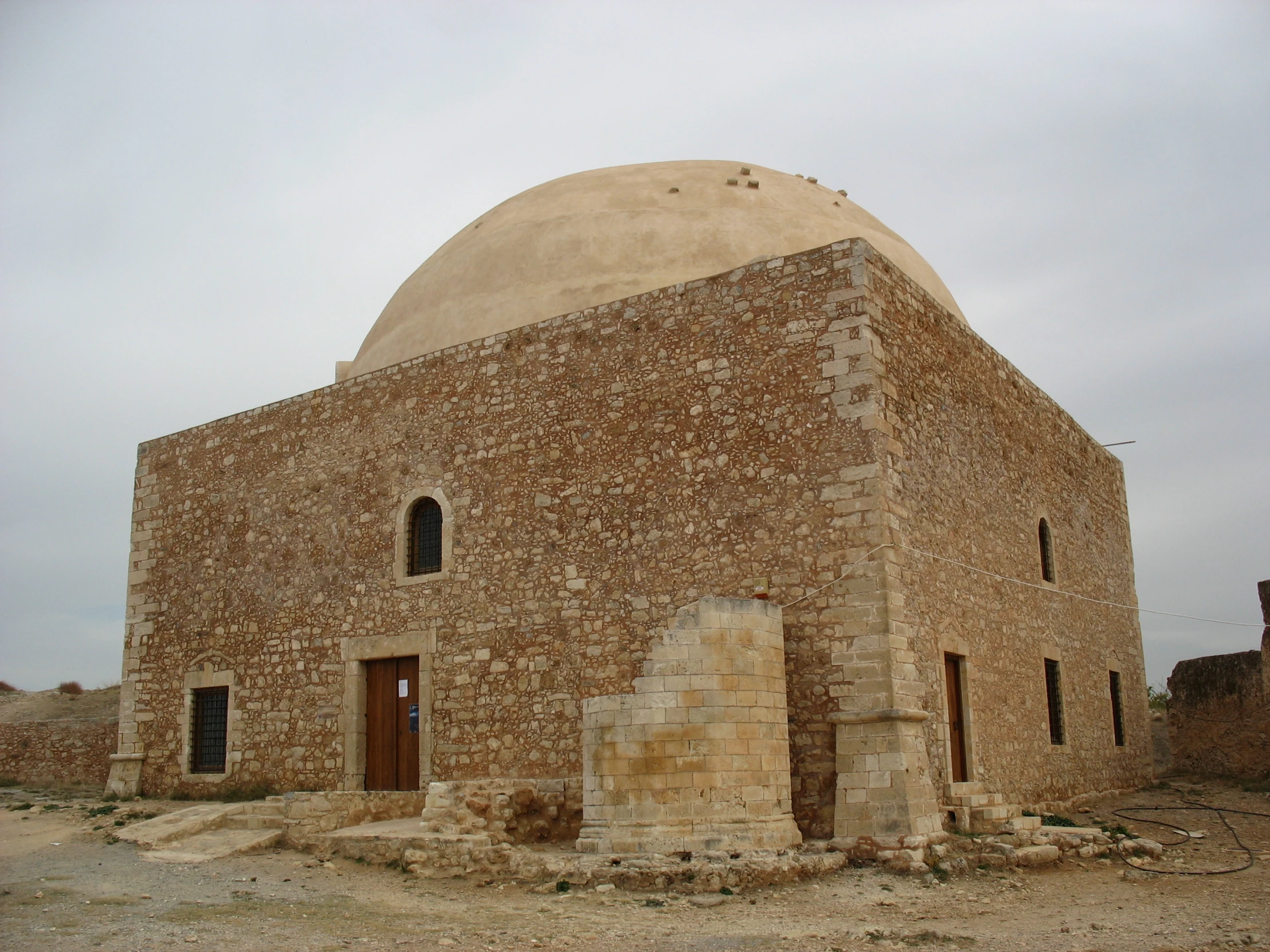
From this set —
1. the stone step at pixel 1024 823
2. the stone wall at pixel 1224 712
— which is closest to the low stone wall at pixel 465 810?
the stone step at pixel 1024 823

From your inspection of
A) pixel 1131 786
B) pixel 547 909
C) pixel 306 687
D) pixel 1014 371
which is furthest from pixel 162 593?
pixel 1131 786

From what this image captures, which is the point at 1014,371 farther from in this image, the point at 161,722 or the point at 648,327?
the point at 161,722

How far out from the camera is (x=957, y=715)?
34.6 feet

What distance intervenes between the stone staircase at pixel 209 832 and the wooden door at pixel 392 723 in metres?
1.21

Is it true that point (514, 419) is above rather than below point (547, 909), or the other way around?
above

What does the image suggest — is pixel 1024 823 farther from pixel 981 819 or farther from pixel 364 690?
pixel 364 690

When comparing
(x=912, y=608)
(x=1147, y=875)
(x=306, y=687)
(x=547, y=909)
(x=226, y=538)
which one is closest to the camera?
(x=547, y=909)

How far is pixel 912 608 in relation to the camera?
31.8 ft

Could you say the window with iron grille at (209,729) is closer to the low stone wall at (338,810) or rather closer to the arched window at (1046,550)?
the low stone wall at (338,810)

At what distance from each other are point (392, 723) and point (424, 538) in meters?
2.02

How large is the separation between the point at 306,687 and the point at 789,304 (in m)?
6.91

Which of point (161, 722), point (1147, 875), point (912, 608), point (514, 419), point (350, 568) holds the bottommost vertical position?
point (1147, 875)

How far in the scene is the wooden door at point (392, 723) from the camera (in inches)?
468

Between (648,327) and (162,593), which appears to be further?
(162,593)
